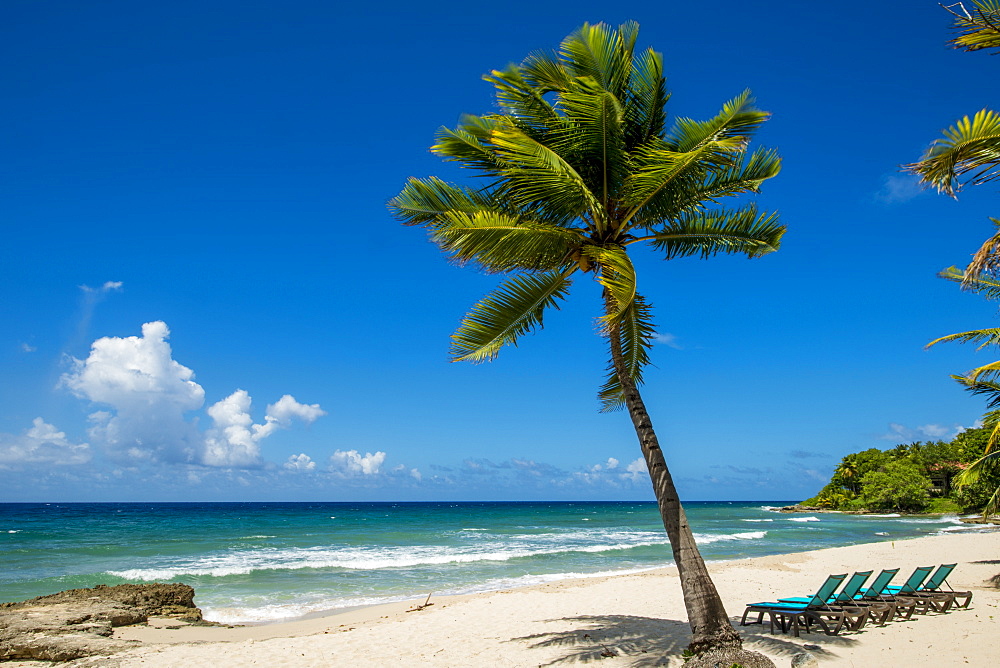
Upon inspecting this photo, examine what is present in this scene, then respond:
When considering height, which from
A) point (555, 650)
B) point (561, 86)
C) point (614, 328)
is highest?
point (561, 86)

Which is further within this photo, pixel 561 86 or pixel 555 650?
pixel 555 650

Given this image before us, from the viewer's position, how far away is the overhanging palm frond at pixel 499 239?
21.0 ft

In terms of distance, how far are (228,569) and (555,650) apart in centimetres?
1733

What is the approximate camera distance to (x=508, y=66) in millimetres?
7074

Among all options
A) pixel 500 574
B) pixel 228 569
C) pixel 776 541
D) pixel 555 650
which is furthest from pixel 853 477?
pixel 555 650

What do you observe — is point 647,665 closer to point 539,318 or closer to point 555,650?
point 555,650

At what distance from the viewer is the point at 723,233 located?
23.0 ft

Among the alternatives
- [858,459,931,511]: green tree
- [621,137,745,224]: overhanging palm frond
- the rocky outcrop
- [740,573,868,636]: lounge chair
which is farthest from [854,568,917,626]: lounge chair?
[858,459,931,511]: green tree

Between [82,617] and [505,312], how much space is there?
1112 centimetres

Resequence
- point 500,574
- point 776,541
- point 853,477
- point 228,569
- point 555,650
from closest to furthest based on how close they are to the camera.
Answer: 1. point 555,650
2. point 500,574
3. point 228,569
4. point 776,541
5. point 853,477

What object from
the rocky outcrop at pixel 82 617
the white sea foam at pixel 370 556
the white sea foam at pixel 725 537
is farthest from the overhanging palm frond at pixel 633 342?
the white sea foam at pixel 725 537

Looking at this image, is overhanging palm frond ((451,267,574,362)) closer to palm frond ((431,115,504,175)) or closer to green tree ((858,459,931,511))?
palm frond ((431,115,504,175))

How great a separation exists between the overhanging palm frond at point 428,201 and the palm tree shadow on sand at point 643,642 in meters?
5.53

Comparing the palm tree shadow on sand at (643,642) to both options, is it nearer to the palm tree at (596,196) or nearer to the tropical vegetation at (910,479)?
the palm tree at (596,196)
